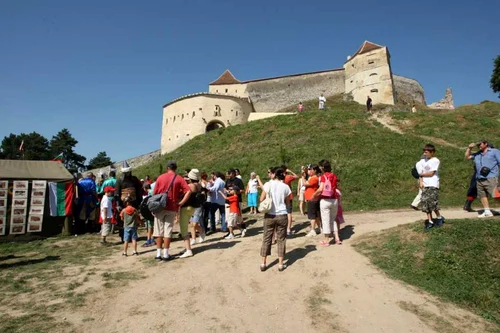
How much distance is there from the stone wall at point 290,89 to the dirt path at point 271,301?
46.3 meters

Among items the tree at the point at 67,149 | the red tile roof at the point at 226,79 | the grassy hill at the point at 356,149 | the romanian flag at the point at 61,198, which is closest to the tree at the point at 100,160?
the tree at the point at 67,149

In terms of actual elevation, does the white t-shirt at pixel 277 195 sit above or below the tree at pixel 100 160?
below

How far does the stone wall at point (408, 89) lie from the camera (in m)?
50.5

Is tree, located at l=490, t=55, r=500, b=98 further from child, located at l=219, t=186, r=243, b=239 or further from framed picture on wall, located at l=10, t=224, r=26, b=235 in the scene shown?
framed picture on wall, located at l=10, t=224, r=26, b=235

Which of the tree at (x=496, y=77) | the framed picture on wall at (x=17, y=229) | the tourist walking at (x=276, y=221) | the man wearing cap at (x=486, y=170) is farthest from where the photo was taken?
the tree at (x=496, y=77)

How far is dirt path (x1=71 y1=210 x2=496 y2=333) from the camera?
4.01 m

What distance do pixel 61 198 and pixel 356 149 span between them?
15.2 meters

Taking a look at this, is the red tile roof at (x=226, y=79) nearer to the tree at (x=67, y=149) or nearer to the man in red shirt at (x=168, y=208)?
the tree at (x=67, y=149)

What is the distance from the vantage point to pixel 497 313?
432 cm

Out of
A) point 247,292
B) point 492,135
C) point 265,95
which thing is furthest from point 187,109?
point 247,292

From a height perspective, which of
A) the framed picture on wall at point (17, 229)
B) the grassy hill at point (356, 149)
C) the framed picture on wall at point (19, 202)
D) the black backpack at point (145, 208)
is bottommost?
the framed picture on wall at point (17, 229)

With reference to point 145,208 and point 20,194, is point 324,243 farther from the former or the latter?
point 20,194

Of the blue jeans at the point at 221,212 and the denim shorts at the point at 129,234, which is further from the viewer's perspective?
the blue jeans at the point at 221,212

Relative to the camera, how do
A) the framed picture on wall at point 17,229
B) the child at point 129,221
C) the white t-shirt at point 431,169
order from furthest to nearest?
the framed picture on wall at point 17,229 < the child at point 129,221 < the white t-shirt at point 431,169
